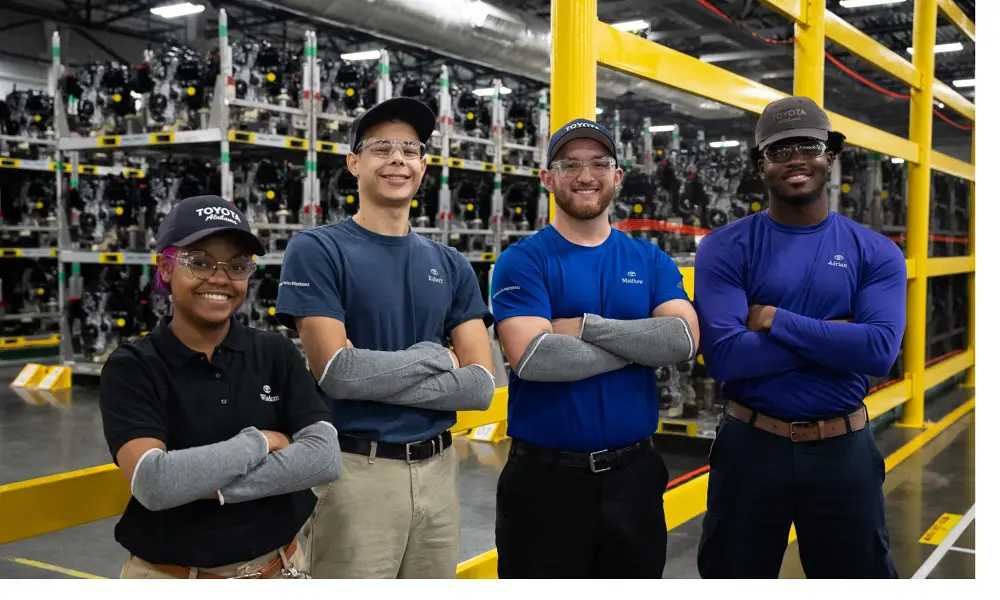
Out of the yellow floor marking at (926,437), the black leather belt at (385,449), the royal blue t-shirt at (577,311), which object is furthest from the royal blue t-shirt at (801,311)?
the yellow floor marking at (926,437)

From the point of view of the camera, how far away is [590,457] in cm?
265

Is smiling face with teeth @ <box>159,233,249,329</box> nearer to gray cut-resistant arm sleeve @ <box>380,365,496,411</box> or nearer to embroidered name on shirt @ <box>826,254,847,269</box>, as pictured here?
gray cut-resistant arm sleeve @ <box>380,365,496,411</box>

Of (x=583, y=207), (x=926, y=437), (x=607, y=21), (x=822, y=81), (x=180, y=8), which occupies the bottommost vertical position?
(x=926, y=437)

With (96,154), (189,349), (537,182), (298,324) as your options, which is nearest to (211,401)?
(189,349)

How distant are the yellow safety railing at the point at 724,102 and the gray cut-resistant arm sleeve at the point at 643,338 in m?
0.95

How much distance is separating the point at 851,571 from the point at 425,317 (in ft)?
5.56

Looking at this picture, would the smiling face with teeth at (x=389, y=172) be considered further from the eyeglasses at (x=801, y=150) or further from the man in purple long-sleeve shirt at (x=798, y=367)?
the eyeglasses at (x=801, y=150)

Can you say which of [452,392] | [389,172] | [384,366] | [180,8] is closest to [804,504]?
[452,392]

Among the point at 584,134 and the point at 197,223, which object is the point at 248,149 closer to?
the point at 584,134

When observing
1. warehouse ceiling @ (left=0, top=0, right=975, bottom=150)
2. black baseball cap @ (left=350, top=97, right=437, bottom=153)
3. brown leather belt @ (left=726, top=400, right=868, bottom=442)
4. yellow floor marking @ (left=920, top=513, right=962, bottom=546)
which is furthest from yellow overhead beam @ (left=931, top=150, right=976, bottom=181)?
black baseball cap @ (left=350, top=97, right=437, bottom=153)

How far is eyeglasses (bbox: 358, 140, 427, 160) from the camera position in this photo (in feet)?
8.42

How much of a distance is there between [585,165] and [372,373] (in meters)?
0.94

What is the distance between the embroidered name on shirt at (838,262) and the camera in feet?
9.71

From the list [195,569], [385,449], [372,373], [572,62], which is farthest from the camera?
[572,62]
